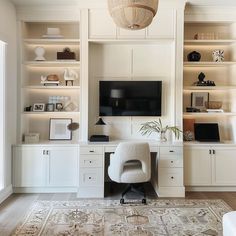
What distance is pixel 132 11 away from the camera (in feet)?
7.25

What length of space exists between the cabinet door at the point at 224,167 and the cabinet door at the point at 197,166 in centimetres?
11

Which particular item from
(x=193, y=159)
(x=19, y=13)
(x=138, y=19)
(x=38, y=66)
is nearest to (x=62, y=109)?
(x=38, y=66)

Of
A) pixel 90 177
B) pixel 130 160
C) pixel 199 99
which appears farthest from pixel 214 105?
pixel 90 177

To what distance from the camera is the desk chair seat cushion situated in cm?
367

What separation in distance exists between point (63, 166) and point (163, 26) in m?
2.79

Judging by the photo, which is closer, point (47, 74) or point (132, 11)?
point (132, 11)

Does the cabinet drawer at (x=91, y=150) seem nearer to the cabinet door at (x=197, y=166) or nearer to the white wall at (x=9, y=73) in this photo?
the white wall at (x=9, y=73)

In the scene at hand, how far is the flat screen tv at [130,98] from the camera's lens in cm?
454

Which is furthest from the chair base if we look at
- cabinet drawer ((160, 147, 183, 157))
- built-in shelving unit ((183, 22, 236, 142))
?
built-in shelving unit ((183, 22, 236, 142))

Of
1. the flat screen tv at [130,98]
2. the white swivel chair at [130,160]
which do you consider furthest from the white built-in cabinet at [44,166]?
the flat screen tv at [130,98]

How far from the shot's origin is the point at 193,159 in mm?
4320

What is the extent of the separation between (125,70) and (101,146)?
1469 millimetres

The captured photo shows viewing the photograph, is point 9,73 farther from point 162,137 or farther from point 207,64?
point 207,64

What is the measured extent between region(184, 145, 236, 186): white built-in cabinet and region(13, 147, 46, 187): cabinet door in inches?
92.4
